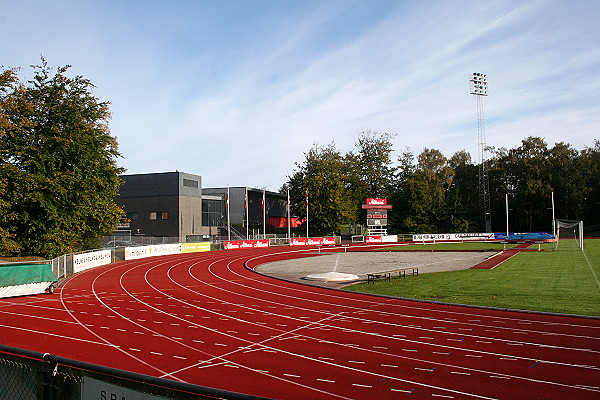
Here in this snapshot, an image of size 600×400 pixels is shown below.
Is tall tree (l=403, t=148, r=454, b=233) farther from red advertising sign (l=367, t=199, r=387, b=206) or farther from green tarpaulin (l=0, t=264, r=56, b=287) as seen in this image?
green tarpaulin (l=0, t=264, r=56, b=287)

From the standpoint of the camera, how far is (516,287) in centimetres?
2205

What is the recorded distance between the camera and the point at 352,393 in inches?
366

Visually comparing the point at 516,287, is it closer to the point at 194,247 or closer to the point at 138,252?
the point at 138,252

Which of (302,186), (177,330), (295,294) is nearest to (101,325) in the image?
(177,330)

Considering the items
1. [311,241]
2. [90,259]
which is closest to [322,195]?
[311,241]

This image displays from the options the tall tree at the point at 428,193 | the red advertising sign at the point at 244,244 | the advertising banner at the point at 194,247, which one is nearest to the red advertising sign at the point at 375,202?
the red advertising sign at the point at 244,244

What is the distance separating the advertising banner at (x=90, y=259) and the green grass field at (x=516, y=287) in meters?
21.5

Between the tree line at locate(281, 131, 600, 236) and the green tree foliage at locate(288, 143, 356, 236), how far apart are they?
17cm

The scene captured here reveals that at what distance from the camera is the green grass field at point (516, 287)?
1789cm

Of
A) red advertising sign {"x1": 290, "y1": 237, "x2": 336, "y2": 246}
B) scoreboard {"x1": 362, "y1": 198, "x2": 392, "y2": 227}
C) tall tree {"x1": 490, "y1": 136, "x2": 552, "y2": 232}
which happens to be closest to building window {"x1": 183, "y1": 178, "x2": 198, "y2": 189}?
red advertising sign {"x1": 290, "y1": 237, "x2": 336, "y2": 246}

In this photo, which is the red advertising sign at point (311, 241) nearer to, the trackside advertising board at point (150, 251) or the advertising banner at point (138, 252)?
the trackside advertising board at point (150, 251)

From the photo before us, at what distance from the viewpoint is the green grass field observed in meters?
17.9

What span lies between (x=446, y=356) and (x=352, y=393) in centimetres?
367

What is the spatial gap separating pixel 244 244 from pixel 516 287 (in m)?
42.4
